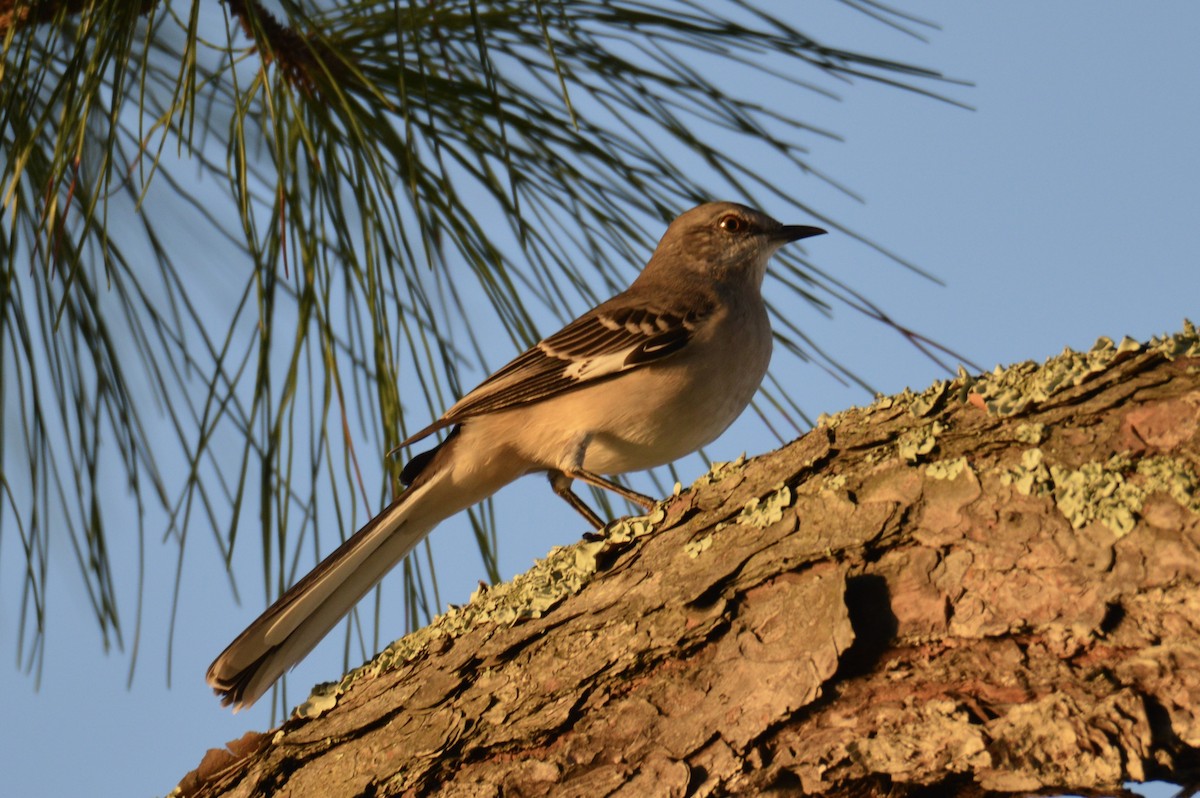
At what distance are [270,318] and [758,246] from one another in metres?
2.47

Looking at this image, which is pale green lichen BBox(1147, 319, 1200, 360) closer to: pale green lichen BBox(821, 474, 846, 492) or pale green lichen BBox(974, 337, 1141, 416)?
pale green lichen BBox(974, 337, 1141, 416)

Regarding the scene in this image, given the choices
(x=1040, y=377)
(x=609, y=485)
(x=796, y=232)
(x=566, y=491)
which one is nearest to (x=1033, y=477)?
(x=1040, y=377)

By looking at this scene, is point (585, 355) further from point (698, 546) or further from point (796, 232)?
point (698, 546)

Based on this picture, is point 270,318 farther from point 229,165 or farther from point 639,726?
point 639,726

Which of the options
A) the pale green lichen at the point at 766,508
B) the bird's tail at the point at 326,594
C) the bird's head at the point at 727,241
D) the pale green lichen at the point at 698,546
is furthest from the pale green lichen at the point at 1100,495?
the bird's head at the point at 727,241

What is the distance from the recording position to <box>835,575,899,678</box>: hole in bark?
2.39m

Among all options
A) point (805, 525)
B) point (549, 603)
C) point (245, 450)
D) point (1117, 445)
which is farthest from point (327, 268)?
point (1117, 445)

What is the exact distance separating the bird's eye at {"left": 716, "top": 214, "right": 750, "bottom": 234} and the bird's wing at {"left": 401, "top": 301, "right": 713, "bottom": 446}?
2.63ft

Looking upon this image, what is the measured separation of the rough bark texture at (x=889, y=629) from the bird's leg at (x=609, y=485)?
1321 mm

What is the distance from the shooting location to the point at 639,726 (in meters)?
2.51

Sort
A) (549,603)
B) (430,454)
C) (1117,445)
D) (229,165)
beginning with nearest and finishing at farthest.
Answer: (1117,445)
(549,603)
(229,165)
(430,454)

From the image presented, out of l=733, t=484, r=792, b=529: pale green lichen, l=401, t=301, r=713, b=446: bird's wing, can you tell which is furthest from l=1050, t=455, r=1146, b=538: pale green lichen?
l=401, t=301, r=713, b=446: bird's wing

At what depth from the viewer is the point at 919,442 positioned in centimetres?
250

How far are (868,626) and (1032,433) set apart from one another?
498 mm
